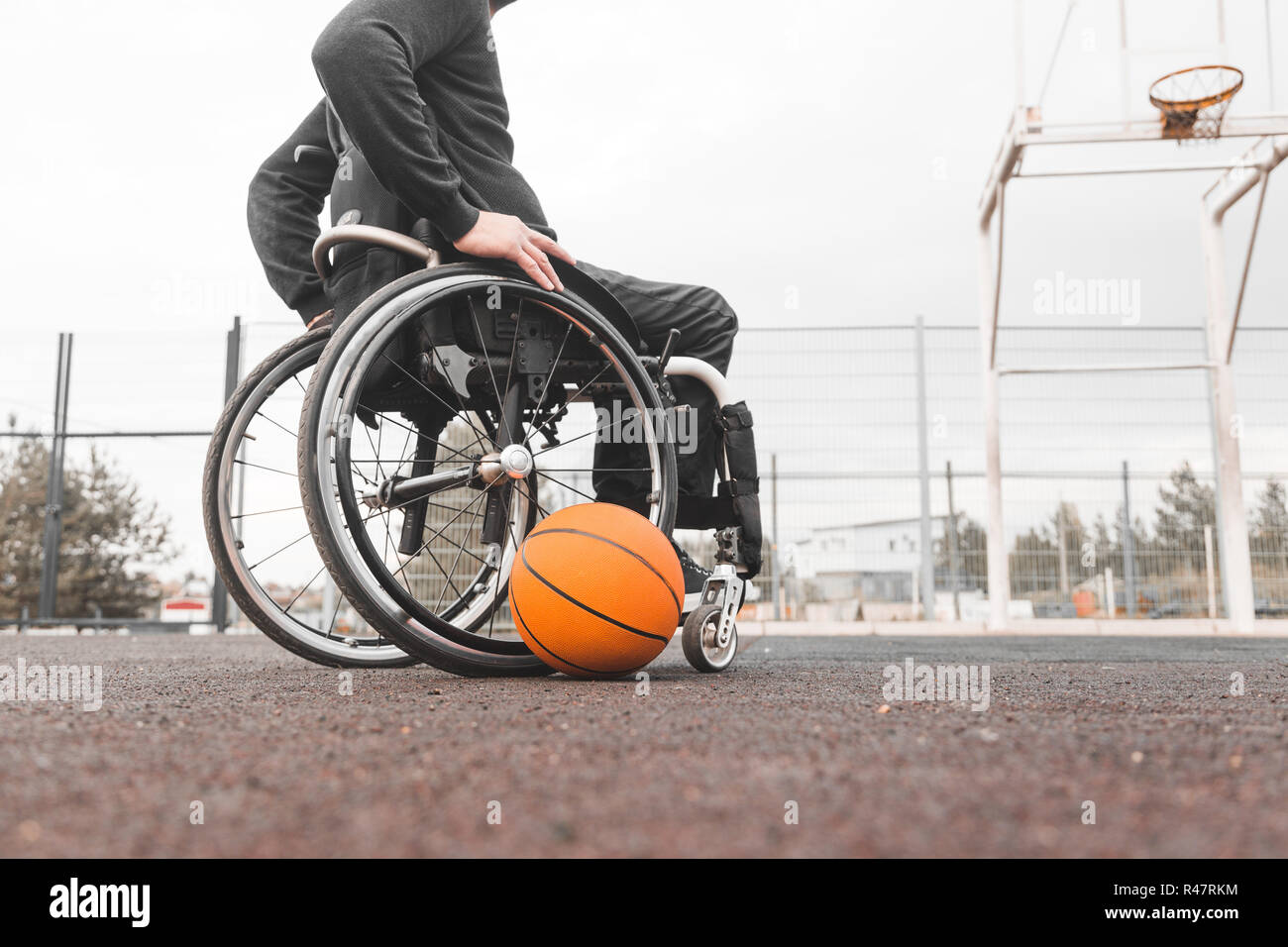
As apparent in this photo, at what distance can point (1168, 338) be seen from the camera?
6957mm

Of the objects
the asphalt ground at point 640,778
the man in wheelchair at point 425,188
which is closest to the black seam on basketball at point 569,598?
the asphalt ground at point 640,778

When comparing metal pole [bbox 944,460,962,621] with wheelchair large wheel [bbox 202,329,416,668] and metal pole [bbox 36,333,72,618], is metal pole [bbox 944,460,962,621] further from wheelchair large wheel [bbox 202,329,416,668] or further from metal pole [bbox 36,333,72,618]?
metal pole [bbox 36,333,72,618]

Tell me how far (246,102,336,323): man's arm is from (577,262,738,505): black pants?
69 centimetres

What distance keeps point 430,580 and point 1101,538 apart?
479 centimetres

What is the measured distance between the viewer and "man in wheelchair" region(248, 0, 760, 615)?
1738mm

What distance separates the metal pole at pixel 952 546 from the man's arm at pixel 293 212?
5.19 meters

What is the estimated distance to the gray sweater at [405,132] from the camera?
5.67ft

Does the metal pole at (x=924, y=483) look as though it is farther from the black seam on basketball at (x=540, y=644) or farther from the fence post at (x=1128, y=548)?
the black seam on basketball at (x=540, y=644)

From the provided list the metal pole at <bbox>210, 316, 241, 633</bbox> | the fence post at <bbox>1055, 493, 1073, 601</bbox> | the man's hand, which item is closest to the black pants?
the man's hand

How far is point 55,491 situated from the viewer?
22.6 feet

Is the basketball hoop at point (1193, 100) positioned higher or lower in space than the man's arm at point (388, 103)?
higher

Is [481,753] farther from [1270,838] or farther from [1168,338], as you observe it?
[1168,338]

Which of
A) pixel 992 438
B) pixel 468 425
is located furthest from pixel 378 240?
pixel 992 438

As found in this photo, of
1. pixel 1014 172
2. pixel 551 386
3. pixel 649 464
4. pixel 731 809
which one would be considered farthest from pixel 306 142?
pixel 1014 172
